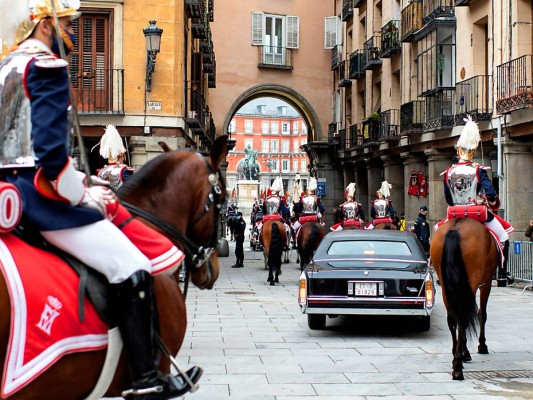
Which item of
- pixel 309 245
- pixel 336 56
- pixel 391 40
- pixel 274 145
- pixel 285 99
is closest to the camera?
pixel 309 245

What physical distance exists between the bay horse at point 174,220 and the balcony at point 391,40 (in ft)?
90.8

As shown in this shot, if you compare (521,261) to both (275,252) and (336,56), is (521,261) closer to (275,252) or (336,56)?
(275,252)

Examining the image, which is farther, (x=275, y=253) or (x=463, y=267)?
(x=275, y=253)

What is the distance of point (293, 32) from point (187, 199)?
1590 inches

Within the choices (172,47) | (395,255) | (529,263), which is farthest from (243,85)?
(395,255)

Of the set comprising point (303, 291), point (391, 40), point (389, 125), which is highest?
point (391, 40)

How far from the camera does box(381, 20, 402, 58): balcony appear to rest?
31484 mm

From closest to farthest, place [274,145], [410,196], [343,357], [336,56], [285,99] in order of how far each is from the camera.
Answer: [343,357] < [410,196] < [336,56] < [285,99] < [274,145]

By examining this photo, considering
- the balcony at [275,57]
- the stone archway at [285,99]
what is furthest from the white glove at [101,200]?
the balcony at [275,57]

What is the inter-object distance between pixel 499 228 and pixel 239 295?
792 cm

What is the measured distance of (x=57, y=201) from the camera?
3867 mm

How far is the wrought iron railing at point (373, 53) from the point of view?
1368 inches

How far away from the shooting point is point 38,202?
3.85m

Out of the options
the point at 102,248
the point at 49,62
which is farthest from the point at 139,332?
the point at 49,62
